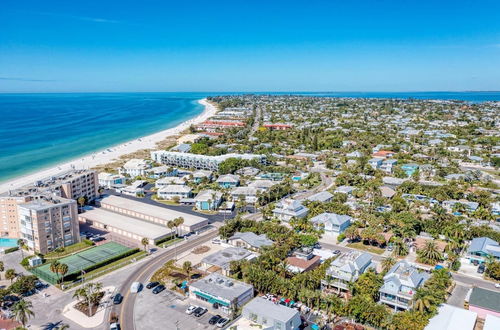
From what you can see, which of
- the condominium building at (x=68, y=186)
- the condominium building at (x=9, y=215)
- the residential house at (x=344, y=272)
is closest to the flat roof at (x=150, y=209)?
the condominium building at (x=68, y=186)

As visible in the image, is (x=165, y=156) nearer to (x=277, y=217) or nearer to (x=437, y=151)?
(x=277, y=217)

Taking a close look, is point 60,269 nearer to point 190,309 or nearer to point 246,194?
point 190,309

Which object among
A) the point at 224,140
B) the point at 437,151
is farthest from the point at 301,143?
the point at 437,151

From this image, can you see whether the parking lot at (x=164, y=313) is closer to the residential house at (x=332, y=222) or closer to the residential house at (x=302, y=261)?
the residential house at (x=302, y=261)

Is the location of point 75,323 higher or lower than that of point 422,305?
lower

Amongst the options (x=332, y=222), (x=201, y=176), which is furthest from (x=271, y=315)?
(x=201, y=176)

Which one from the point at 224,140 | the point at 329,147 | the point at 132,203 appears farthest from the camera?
the point at 224,140
